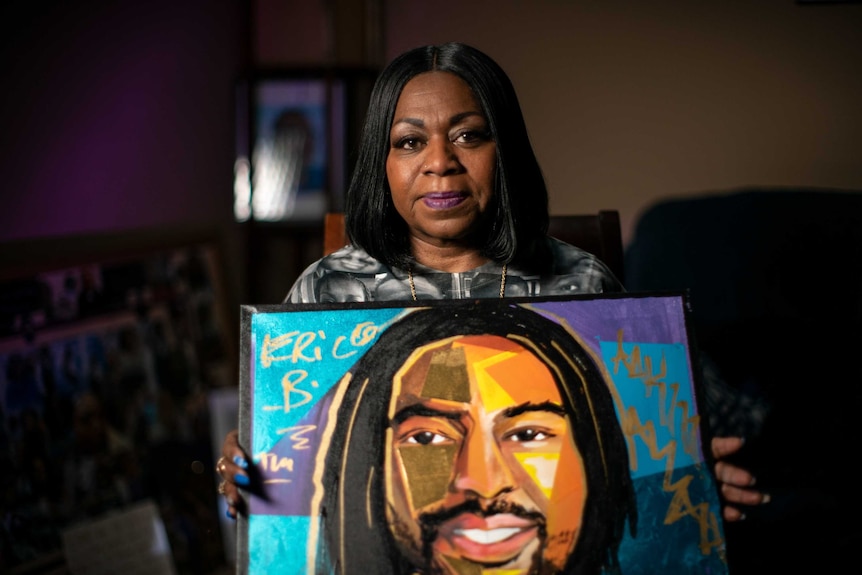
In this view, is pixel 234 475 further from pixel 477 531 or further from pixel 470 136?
pixel 470 136

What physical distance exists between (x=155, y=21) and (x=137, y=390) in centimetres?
115

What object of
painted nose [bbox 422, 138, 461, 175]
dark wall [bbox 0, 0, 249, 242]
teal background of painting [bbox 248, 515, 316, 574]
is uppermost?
dark wall [bbox 0, 0, 249, 242]

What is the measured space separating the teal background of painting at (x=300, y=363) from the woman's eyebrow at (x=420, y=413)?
87mm

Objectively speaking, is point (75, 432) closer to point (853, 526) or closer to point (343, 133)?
point (343, 133)

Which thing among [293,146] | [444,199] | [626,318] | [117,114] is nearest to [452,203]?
[444,199]

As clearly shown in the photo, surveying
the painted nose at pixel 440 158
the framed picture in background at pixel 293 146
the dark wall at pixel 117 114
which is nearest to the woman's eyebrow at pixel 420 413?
the painted nose at pixel 440 158

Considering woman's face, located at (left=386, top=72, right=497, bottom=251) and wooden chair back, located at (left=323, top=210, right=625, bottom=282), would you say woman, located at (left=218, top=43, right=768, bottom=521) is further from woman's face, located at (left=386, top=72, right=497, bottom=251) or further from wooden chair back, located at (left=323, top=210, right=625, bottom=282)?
wooden chair back, located at (left=323, top=210, right=625, bottom=282)

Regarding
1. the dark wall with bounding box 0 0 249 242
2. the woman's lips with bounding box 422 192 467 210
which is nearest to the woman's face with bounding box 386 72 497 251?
the woman's lips with bounding box 422 192 467 210

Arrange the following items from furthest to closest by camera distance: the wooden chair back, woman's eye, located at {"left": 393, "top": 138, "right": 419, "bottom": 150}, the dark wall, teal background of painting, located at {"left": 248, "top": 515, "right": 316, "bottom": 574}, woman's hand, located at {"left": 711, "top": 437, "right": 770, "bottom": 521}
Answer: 1. the dark wall
2. the wooden chair back
3. woman's eye, located at {"left": 393, "top": 138, "right": 419, "bottom": 150}
4. woman's hand, located at {"left": 711, "top": 437, "right": 770, "bottom": 521}
5. teal background of painting, located at {"left": 248, "top": 515, "right": 316, "bottom": 574}

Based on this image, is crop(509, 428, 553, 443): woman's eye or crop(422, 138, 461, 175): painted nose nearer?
crop(509, 428, 553, 443): woman's eye

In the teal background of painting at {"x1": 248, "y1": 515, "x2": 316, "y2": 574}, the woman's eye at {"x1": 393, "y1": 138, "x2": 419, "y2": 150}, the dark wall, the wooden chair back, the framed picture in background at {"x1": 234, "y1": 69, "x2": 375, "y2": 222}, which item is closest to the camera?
the teal background of painting at {"x1": 248, "y1": 515, "x2": 316, "y2": 574}

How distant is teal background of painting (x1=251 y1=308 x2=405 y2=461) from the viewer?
962 mm

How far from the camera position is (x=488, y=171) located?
3.70 ft

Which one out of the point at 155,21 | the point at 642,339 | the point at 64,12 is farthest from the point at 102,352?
the point at 642,339
